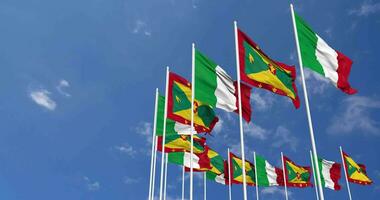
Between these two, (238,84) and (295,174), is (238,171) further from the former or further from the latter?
(238,84)

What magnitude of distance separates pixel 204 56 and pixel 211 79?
1.30 m

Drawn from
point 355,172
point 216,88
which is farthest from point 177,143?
point 355,172

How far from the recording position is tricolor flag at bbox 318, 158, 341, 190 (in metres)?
35.4

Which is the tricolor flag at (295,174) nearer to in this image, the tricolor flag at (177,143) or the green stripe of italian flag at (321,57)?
the tricolor flag at (177,143)

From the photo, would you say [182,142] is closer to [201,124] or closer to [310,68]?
[201,124]

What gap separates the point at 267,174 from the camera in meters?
34.8

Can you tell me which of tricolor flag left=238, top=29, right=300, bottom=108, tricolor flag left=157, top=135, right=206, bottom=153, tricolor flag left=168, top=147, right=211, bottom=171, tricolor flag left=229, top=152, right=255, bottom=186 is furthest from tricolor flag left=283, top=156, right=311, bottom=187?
tricolor flag left=238, top=29, right=300, bottom=108

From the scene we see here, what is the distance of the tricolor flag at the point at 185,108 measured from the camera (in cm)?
1859

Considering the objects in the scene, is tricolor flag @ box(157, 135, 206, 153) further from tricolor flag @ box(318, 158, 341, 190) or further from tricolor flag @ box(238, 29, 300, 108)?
tricolor flag @ box(318, 158, 341, 190)

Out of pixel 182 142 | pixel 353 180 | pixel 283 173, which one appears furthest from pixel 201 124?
pixel 353 180

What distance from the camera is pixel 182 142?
22734 mm

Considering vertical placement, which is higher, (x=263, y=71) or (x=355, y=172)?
(x=355, y=172)

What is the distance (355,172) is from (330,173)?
8.43 ft

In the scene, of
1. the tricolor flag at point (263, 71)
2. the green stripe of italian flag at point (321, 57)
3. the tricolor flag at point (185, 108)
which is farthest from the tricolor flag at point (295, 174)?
the green stripe of italian flag at point (321, 57)
